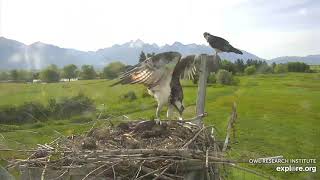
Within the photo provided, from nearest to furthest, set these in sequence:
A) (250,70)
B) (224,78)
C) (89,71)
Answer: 1. (89,71)
2. (224,78)
3. (250,70)

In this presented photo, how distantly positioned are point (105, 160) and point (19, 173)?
3.67ft

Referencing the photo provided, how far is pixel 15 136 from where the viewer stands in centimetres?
966

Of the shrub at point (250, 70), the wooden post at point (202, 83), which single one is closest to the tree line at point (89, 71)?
the shrub at point (250, 70)

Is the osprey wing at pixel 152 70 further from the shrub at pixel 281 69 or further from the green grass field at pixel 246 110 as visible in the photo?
the shrub at pixel 281 69

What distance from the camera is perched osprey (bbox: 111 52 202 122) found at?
6457 millimetres

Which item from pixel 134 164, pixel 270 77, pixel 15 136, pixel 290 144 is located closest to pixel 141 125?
pixel 134 164

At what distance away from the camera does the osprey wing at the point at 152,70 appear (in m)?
6.45

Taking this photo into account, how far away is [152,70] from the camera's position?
6.47 meters

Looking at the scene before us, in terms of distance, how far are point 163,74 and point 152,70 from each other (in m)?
0.16

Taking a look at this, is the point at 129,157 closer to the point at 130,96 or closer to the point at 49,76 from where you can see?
the point at 130,96

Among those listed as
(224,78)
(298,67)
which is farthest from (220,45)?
(298,67)

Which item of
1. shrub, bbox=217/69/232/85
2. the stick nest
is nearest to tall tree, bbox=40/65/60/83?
shrub, bbox=217/69/232/85

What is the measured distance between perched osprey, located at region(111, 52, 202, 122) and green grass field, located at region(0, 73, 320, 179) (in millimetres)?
882

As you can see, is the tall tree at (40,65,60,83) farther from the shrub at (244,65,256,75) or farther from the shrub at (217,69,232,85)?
the shrub at (244,65,256,75)
